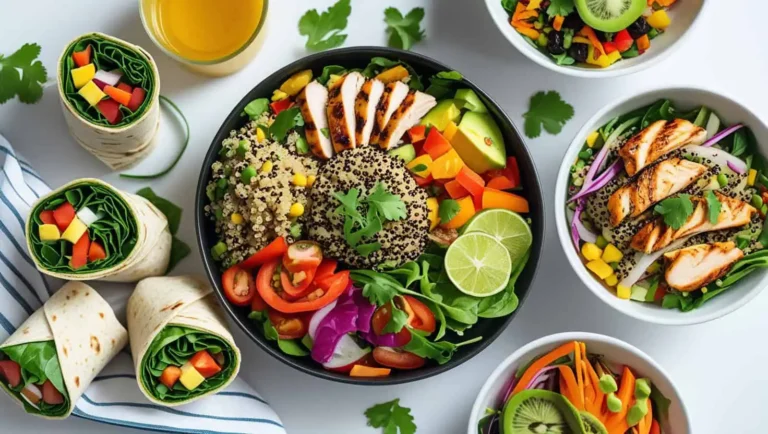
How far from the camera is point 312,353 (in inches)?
105

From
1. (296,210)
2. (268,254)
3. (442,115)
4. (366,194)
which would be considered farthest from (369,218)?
(442,115)

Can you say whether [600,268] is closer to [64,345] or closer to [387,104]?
[387,104]

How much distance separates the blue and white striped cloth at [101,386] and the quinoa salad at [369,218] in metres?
0.31

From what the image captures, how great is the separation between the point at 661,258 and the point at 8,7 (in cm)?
262

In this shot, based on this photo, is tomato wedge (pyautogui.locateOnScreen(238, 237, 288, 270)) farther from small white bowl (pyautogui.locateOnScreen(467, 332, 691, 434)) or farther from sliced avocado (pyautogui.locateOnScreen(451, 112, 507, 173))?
small white bowl (pyautogui.locateOnScreen(467, 332, 691, 434))

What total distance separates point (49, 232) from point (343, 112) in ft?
3.42

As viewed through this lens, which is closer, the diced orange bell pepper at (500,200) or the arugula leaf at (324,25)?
the diced orange bell pepper at (500,200)

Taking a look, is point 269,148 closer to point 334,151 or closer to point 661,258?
point 334,151

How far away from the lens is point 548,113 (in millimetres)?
2982

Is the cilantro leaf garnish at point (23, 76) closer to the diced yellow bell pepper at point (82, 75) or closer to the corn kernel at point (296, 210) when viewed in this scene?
the diced yellow bell pepper at point (82, 75)

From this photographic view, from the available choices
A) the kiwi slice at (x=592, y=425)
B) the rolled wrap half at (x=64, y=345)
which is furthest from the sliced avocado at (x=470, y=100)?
the rolled wrap half at (x=64, y=345)

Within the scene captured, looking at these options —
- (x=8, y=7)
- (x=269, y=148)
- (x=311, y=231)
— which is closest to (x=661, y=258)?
(x=311, y=231)

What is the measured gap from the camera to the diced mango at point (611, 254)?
109 inches

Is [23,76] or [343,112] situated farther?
[23,76]
